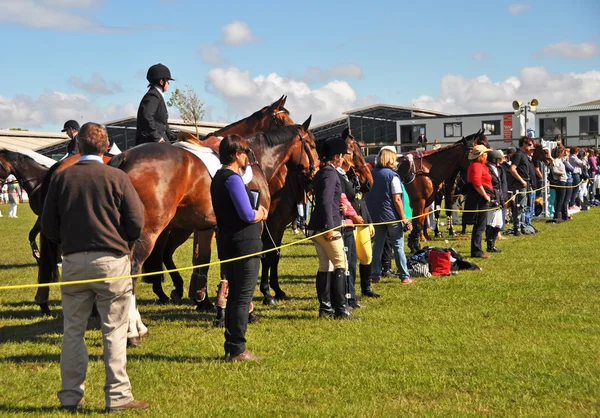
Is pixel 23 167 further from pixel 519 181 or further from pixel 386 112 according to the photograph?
pixel 386 112

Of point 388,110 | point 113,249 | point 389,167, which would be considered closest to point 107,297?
point 113,249

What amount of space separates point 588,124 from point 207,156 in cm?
4265

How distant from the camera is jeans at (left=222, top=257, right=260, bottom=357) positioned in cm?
670

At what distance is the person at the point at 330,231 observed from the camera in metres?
8.48

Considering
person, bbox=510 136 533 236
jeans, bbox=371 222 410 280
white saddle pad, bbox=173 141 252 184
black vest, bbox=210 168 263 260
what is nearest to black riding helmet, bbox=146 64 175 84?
white saddle pad, bbox=173 141 252 184

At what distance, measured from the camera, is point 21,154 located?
13.4 m

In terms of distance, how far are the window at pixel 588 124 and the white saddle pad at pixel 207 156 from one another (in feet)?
137

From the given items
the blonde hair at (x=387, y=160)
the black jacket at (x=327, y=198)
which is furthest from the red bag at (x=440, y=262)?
the black jacket at (x=327, y=198)

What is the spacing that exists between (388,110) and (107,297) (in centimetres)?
5431

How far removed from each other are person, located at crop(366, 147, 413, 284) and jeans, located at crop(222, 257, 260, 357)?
478 cm

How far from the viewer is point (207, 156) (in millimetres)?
8500

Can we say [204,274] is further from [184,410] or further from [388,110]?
[388,110]

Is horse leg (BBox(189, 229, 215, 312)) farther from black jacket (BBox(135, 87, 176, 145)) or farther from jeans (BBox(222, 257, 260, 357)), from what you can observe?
jeans (BBox(222, 257, 260, 357))

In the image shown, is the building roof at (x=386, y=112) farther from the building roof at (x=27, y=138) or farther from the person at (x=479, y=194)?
the person at (x=479, y=194)
